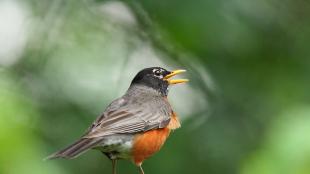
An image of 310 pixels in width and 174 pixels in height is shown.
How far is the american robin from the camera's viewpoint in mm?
4340

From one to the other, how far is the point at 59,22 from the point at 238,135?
1842 mm

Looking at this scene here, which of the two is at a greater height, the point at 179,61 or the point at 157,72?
the point at 179,61

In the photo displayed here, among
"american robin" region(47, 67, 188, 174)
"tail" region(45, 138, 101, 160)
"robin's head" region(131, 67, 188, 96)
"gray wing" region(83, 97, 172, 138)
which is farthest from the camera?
"robin's head" region(131, 67, 188, 96)

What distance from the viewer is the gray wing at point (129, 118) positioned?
15.0 ft

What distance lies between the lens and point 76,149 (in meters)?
3.93

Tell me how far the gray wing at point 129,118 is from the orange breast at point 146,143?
45 millimetres

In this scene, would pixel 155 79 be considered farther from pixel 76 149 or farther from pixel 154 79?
pixel 76 149

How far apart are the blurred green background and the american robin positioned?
2.08 feet

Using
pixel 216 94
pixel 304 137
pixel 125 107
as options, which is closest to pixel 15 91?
pixel 125 107

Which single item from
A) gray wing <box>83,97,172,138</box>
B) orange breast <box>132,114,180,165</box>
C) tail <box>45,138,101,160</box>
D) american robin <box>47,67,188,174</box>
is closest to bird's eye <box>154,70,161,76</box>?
american robin <box>47,67,188,174</box>

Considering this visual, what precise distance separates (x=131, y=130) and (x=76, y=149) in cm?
88

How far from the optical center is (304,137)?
144 inches

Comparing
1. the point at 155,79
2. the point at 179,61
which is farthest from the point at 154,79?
the point at 179,61

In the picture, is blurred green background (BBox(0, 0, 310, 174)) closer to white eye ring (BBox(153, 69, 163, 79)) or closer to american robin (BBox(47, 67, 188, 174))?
white eye ring (BBox(153, 69, 163, 79))
